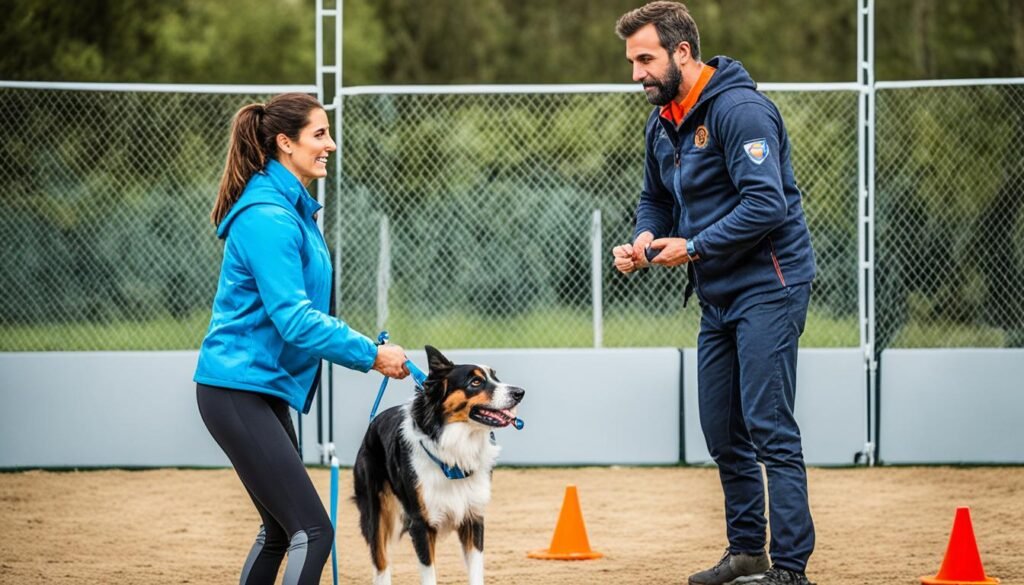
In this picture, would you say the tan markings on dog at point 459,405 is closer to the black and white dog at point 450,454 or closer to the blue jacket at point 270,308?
the black and white dog at point 450,454

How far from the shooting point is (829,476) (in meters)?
9.91

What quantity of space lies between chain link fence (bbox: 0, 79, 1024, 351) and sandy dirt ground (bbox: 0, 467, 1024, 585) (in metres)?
1.17

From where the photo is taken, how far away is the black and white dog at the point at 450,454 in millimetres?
5730

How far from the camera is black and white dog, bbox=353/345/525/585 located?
5.73m

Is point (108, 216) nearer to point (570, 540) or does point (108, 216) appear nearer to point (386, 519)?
point (570, 540)

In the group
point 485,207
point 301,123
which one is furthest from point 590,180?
point 301,123

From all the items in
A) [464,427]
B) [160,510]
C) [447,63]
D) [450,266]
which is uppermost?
[447,63]

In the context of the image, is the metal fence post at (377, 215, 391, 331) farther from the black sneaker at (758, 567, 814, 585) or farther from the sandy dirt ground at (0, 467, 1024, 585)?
the black sneaker at (758, 567, 814, 585)

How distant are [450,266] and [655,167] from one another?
4871 mm

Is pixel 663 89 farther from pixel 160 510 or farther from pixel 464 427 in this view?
pixel 160 510

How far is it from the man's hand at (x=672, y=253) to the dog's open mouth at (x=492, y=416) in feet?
2.88

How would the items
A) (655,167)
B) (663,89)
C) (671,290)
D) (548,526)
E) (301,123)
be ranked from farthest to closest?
(671,290)
(548,526)
(655,167)
(663,89)
(301,123)

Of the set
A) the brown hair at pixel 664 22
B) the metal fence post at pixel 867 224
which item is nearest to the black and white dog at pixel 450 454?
the brown hair at pixel 664 22

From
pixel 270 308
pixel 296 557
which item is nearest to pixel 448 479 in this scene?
pixel 296 557
